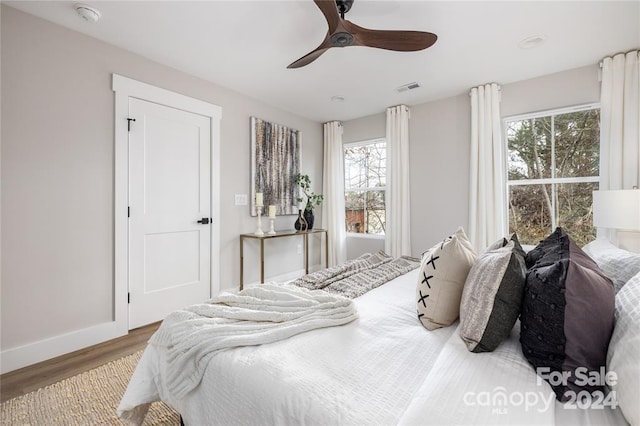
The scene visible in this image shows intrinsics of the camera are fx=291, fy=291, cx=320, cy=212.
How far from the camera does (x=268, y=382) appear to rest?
2.90 feet

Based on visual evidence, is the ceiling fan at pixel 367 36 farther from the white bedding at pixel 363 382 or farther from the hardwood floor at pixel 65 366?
the hardwood floor at pixel 65 366

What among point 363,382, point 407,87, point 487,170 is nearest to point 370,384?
point 363,382

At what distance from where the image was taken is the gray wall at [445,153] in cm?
312

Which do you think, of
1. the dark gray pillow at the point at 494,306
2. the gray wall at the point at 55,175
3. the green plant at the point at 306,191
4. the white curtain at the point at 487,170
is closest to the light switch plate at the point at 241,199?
the green plant at the point at 306,191

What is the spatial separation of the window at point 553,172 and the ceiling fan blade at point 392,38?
1.98m

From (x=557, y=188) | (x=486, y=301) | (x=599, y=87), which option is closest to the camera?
(x=486, y=301)

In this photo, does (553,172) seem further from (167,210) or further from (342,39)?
(167,210)

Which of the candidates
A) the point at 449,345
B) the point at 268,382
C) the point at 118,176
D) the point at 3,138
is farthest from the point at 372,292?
the point at 3,138

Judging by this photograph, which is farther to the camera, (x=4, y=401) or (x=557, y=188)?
(x=557, y=188)

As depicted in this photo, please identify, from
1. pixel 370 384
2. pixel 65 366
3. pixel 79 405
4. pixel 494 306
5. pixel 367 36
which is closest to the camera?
pixel 370 384

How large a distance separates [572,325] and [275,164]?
349cm

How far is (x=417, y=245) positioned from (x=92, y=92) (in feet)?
12.3

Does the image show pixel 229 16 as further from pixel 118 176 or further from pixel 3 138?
pixel 3 138

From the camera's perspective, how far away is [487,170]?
3221 millimetres
